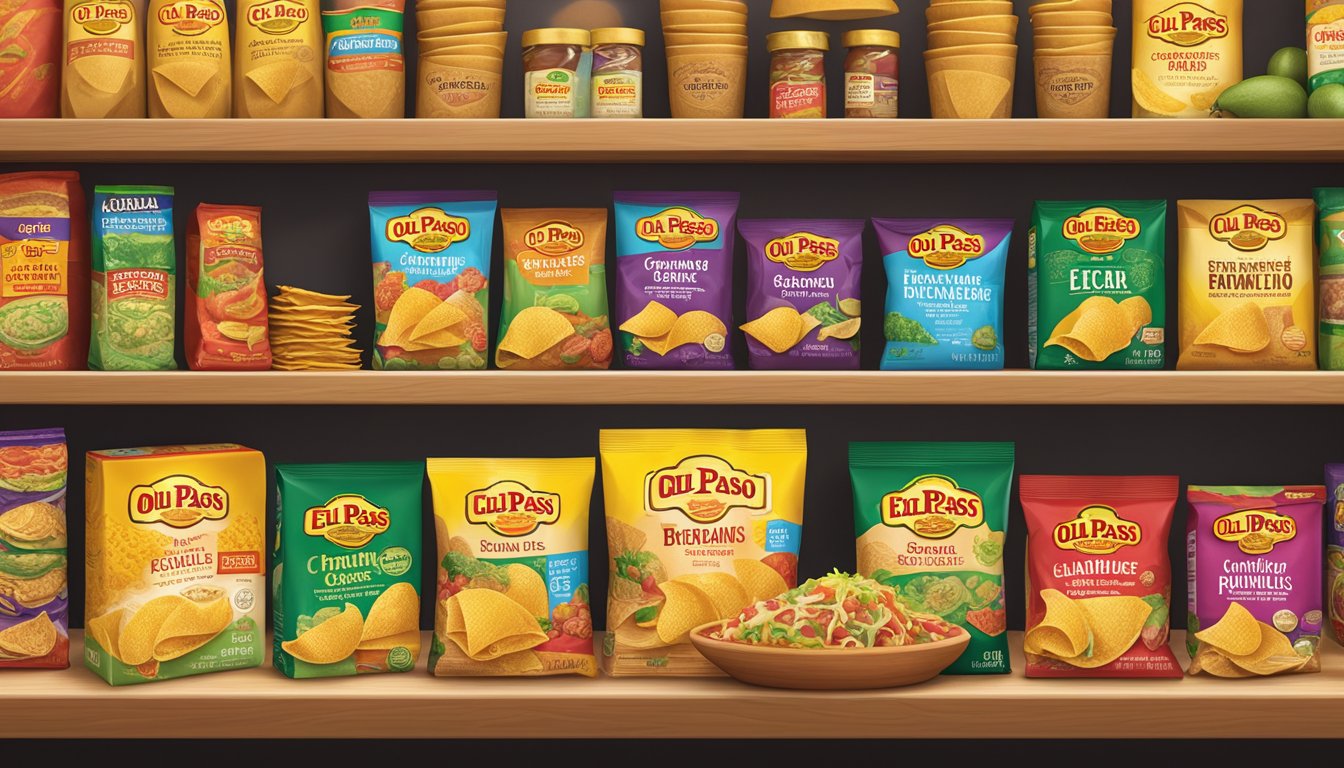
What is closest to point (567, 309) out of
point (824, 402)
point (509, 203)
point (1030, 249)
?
point (509, 203)

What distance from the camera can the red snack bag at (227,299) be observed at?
2061mm

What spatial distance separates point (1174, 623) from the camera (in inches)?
92.4

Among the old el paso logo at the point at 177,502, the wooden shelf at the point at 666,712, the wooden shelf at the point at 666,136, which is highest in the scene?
the wooden shelf at the point at 666,136

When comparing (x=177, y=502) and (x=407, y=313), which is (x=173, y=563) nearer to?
(x=177, y=502)

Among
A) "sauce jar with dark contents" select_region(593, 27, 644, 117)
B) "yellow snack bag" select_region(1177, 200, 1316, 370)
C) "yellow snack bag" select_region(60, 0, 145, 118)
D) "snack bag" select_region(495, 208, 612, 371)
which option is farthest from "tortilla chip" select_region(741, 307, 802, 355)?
"yellow snack bag" select_region(60, 0, 145, 118)

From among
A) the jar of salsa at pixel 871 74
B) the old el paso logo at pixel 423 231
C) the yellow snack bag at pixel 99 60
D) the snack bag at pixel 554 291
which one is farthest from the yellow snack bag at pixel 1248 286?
the yellow snack bag at pixel 99 60

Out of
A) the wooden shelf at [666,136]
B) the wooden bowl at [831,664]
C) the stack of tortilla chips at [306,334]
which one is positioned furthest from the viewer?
the stack of tortilla chips at [306,334]

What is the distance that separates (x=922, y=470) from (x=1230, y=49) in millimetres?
856

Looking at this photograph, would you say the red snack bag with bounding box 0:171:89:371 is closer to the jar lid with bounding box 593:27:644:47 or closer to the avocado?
the jar lid with bounding box 593:27:644:47

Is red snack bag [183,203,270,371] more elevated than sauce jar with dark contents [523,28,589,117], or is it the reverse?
sauce jar with dark contents [523,28,589,117]

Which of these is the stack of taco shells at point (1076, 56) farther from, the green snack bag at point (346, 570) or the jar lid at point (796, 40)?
the green snack bag at point (346, 570)

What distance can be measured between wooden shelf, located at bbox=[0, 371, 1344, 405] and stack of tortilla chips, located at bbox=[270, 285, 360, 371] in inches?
3.8

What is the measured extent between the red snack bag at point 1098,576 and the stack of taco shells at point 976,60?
23.9 inches

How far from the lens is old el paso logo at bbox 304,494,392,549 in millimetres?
2031
